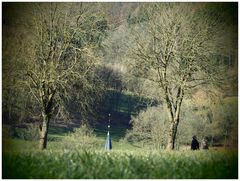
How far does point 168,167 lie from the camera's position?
11.7 metres

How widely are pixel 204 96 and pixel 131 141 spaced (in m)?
27.7

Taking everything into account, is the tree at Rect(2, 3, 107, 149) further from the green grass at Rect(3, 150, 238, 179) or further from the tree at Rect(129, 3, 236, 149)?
the green grass at Rect(3, 150, 238, 179)

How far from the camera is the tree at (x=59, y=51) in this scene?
22656 millimetres

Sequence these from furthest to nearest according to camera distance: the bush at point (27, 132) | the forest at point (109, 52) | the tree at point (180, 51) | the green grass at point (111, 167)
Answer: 1. the bush at point (27, 132)
2. the tree at point (180, 51)
3. the forest at point (109, 52)
4. the green grass at point (111, 167)

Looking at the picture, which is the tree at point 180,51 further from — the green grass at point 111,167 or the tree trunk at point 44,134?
the green grass at point 111,167

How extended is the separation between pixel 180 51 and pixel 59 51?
6.94 m

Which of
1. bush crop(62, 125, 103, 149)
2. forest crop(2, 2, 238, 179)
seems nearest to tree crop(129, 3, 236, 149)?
forest crop(2, 2, 238, 179)

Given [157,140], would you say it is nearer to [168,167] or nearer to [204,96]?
[204,96]

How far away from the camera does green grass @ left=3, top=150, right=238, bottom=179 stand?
10.9m

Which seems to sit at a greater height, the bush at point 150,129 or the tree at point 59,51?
the tree at point 59,51

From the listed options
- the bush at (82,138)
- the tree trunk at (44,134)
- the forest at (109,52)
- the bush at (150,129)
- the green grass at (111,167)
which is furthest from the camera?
the bush at (150,129)

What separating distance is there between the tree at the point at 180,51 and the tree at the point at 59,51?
3.20 metres

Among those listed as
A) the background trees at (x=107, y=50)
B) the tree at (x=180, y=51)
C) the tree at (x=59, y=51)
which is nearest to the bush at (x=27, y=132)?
the background trees at (x=107, y=50)

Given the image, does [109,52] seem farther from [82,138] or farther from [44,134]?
[82,138]
